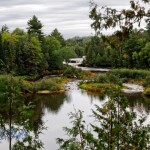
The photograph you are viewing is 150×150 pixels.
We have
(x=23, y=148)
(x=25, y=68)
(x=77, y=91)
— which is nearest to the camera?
(x=23, y=148)

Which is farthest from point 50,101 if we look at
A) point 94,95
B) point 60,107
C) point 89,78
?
point 89,78

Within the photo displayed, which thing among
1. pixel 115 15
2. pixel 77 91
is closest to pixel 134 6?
pixel 115 15

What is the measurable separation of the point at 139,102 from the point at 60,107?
8.83m

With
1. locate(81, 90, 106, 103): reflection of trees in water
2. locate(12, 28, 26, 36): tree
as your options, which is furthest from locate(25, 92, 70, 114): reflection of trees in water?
locate(12, 28, 26, 36): tree

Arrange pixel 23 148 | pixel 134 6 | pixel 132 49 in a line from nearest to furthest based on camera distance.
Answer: pixel 134 6 → pixel 23 148 → pixel 132 49

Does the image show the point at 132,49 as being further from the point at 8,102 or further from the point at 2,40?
the point at 8,102

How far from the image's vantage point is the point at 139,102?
4216cm

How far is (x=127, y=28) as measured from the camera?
28.6 ft

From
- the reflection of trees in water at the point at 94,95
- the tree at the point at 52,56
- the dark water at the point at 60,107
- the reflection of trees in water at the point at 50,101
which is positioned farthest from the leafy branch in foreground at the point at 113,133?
the tree at the point at 52,56

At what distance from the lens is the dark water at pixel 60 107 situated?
28.5m

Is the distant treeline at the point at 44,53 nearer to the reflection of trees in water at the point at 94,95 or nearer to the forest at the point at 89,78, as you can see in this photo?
the forest at the point at 89,78

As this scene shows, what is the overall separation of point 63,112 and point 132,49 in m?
40.8

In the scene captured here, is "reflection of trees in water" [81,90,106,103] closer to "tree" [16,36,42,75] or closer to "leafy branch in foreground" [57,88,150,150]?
"tree" [16,36,42,75]

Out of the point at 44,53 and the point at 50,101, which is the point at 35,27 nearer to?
the point at 44,53
